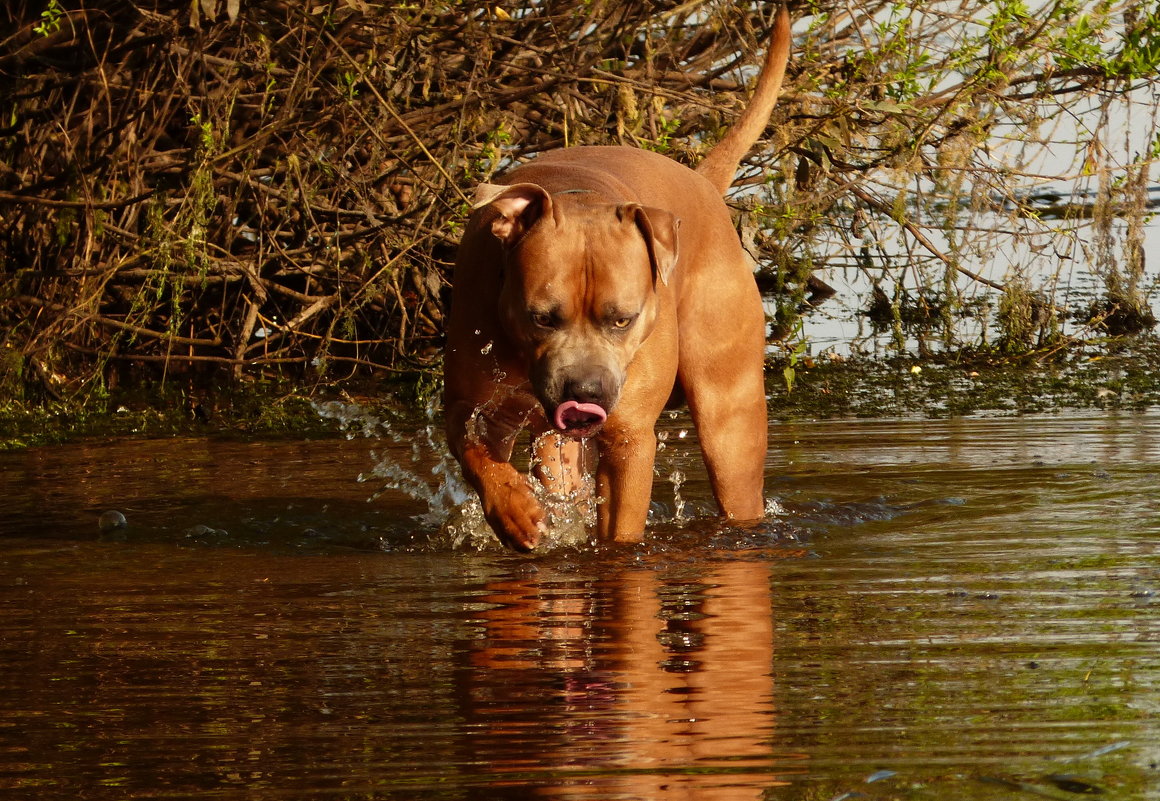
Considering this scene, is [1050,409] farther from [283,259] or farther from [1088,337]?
[283,259]

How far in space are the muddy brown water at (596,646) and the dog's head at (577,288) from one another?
0.53 m

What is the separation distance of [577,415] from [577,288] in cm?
38

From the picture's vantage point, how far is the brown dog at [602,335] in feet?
15.7

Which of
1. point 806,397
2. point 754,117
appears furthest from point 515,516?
point 806,397

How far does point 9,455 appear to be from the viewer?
7270 mm

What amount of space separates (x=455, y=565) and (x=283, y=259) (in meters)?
4.08

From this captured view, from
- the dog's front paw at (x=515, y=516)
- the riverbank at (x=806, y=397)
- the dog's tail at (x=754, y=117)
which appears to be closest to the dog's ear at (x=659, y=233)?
the dog's front paw at (x=515, y=516)

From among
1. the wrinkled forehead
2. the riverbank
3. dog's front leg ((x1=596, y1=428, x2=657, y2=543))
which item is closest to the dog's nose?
the wrinkled forehead

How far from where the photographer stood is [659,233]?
4.93 m

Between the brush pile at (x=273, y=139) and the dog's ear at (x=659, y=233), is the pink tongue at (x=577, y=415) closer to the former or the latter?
the dog's ear at (x=659, y=233)

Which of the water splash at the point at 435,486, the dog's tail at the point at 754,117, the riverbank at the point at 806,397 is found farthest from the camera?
the riverbank at the point at 806,397

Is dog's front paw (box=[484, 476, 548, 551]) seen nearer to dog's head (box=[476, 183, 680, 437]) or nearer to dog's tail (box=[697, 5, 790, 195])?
dog's head (box=[476, 183, 680, 437])

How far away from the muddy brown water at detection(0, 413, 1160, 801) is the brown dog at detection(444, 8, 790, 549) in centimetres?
25

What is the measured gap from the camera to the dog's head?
4723 mm
